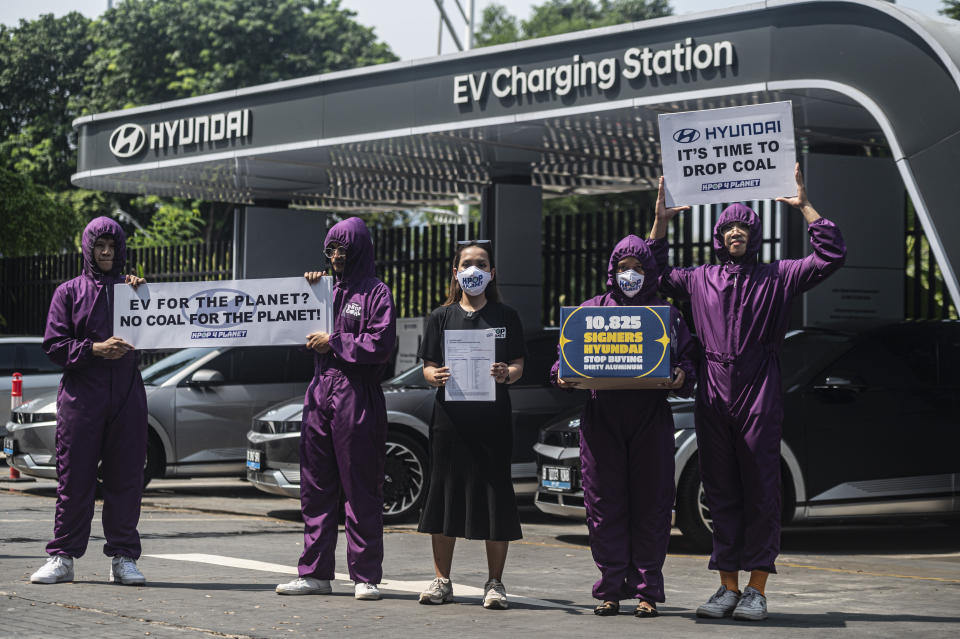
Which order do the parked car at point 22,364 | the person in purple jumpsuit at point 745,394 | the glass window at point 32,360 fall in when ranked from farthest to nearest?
the glass window at point 32,360 → the parked car at point 22,364 → the person in purple jumpsuit at point 745,394

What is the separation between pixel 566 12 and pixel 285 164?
37.1 m

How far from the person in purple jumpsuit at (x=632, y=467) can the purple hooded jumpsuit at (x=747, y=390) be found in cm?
18

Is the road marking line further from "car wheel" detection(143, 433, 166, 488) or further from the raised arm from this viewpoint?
"car wheel" detection(143, 433, 166, 488)

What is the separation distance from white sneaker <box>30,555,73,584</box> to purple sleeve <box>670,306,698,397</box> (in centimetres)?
343

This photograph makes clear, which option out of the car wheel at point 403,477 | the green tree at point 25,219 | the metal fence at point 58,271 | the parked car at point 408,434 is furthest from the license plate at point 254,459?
the green tree at point 25,219

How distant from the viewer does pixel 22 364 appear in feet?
57.6

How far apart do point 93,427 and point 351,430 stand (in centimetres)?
148

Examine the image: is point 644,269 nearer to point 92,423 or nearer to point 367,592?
point 367,592

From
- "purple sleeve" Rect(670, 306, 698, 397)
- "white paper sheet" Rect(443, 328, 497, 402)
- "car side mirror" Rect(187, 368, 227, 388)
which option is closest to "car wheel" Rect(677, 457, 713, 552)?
"purple sleeve" Rect(670, 306, 698, 397)

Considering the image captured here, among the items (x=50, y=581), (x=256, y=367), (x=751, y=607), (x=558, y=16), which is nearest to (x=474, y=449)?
(x=751, y=607)

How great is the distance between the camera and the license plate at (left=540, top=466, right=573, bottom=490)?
33.0 feet

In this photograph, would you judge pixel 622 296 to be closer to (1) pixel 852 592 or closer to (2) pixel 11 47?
(1) pixel 852 592

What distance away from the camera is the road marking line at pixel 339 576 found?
7402 millimetres

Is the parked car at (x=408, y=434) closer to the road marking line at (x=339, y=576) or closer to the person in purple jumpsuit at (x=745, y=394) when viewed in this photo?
the road marking line at (x=339, y=576)
